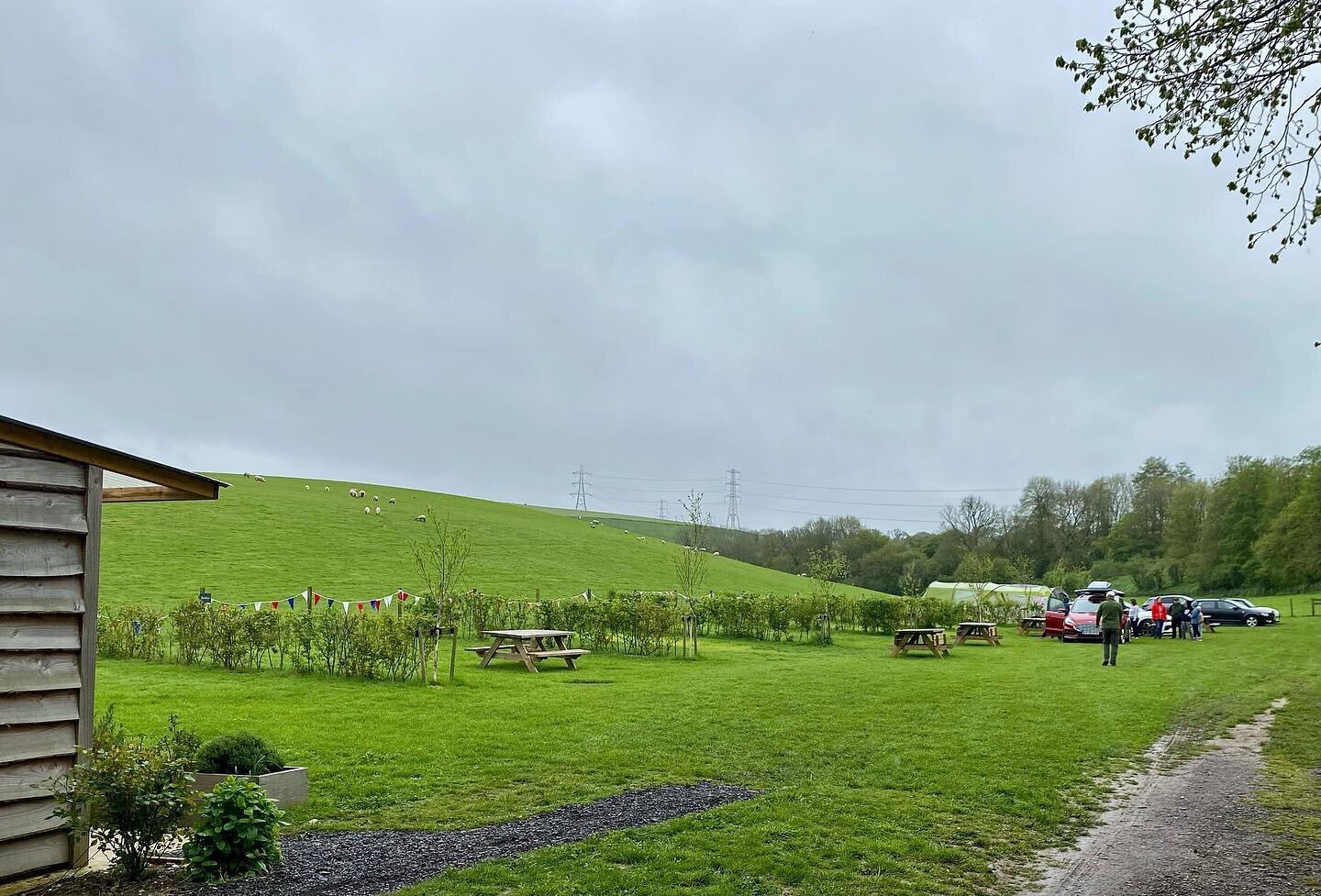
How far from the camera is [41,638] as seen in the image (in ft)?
21.0

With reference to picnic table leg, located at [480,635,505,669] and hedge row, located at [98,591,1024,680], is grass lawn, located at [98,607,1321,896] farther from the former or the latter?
hedge row, located at [98,591,1024,680]

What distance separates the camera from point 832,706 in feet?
48.5

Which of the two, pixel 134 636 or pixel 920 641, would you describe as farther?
pixel 920 641

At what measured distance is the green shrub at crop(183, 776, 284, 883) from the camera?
6270 millimetres

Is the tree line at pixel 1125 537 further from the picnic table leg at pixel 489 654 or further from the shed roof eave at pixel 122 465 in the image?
the shed roof eave at pixel 122 465

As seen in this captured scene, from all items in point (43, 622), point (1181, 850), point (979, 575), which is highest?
point (43, 622)

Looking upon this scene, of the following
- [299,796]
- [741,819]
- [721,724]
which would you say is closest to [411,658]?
[721,724]

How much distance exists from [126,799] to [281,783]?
1894mm

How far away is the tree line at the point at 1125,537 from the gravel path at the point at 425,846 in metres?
53.4

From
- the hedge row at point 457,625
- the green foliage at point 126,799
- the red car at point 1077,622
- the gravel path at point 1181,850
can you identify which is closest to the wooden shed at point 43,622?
the green foliage at point 126,799

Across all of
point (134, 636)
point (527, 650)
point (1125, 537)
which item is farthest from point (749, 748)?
point (1125, 537)

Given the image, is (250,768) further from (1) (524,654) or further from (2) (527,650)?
(2) (527,650)

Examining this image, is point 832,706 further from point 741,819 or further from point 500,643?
point 500,643

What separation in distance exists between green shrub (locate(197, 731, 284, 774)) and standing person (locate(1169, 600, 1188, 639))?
34.6m
